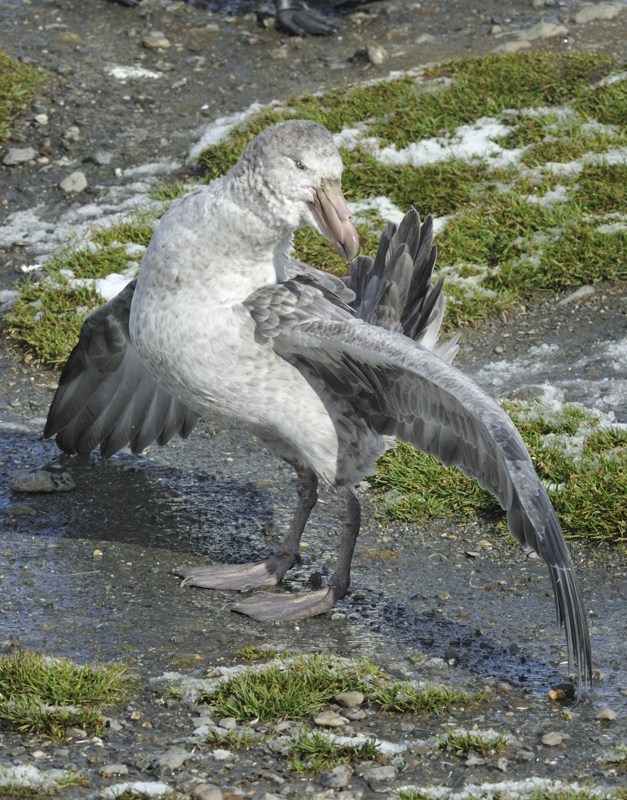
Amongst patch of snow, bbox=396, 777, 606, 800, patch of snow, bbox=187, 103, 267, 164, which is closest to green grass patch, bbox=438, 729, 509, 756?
patch of snow, bbox=396, 777, 606, 800

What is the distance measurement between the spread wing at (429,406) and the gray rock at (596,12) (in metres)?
7.30

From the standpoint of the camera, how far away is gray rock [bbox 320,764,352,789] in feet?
13.5

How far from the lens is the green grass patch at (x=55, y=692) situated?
14.4 feet

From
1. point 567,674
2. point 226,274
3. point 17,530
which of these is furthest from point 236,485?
point 567,674

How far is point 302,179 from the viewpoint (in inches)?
195

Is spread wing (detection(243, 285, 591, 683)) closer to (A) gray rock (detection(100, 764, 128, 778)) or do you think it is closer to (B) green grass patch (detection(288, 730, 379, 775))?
(B) green grass patch (detection(288, 730, 379, 775))

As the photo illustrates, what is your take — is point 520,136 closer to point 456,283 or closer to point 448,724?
point 456,283

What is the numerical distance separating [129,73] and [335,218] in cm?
658

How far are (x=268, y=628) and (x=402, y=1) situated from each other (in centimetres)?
847

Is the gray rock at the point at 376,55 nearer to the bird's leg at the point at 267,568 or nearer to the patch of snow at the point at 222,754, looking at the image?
the bird's leg at the point at 267,568

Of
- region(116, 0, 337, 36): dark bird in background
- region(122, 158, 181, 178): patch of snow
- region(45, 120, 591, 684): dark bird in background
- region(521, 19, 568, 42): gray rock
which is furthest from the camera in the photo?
region(116, 0, 337, 36): dark bird in background

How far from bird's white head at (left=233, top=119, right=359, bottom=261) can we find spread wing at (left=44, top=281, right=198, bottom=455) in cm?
169

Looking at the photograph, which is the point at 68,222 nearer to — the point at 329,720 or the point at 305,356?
the point at 305,356

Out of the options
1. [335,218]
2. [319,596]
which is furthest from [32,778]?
[335,218]
